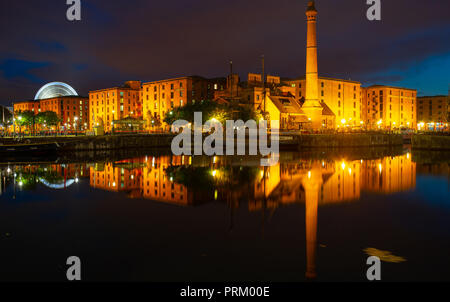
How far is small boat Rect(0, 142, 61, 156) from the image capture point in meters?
43.3

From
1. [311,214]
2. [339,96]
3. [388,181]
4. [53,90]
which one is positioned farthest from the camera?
[53,90]

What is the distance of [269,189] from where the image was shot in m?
18.7

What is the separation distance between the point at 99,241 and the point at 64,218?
3824mm

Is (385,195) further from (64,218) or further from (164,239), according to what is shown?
(64,218)

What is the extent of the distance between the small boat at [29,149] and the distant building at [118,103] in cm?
4962

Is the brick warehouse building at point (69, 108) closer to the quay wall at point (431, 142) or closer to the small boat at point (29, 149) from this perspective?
the small boat at point (29, 149)

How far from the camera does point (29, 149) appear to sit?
44.8 meters

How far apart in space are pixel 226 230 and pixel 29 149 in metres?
42.1

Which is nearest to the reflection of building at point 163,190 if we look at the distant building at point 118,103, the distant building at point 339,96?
the distant building at point 339,96

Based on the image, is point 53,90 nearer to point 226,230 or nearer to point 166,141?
point 166,141

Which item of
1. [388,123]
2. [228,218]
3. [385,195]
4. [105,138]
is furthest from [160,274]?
[388,123]

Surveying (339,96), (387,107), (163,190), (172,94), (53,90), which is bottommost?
(163,190)

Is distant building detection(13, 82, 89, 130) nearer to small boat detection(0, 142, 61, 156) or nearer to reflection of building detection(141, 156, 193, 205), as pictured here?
small boat detection(0, 142, 61, 156)

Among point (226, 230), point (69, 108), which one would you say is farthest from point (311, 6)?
point (69, 108)
